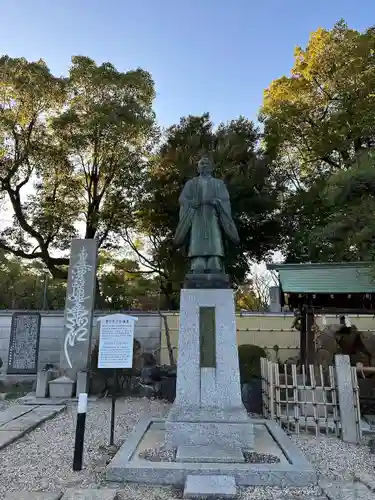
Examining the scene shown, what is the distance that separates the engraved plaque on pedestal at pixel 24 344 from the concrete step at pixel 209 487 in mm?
7137

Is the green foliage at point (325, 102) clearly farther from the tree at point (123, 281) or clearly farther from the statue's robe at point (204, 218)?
the statue's robe at point (204, 218)

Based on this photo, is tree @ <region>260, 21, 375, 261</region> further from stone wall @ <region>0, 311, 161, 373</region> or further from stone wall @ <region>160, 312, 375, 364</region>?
stone wall @ <region>0, 311, 161, 373</region>

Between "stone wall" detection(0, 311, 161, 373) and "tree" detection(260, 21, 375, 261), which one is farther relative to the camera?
"tree" detection(260, 21, 375, 261)

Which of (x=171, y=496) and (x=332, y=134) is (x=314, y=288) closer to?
(x=171, y=496)

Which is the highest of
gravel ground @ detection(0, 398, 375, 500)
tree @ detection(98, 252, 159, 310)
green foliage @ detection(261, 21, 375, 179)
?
green foliage @ detection(261, 21, 375, 179)

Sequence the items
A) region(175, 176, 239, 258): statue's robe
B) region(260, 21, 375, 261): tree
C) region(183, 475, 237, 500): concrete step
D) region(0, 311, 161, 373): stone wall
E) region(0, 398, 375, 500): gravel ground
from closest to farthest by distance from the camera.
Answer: region(183, 475, 237, 500): concrete step → region(0, 398, 375, 500): gravel ground → region(175, 176, 239, 258): statue's robe → region(0, 311, 161, 373): stone wall → region(260, 21, 375, 261): tree

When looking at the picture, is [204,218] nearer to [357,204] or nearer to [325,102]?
[357,204]

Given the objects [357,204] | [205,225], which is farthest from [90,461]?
[357,204]

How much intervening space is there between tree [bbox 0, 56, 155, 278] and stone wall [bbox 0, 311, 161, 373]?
14.8 feet

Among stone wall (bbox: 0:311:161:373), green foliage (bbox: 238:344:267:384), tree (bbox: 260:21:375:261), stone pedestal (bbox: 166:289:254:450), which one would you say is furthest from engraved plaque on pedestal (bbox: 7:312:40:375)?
tree (bbox: 260:21:375:261)

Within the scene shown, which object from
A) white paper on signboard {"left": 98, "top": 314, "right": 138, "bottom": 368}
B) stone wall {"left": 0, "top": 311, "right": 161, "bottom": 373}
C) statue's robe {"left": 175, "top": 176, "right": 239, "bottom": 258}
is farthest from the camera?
stone wall {"left": 0, "top": 311, "right": 161, "bottom": 373}

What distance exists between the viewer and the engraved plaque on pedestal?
9344mm

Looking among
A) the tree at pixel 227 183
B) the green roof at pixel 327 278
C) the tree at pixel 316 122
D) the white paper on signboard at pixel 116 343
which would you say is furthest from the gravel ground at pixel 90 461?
the tree at pixel 227 183

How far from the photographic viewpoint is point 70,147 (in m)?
14.2
